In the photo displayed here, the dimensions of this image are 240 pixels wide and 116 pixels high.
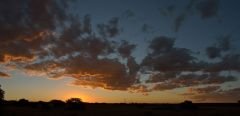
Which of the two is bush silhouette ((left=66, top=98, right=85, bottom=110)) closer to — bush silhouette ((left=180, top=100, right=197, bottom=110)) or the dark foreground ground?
the dark foreground ground

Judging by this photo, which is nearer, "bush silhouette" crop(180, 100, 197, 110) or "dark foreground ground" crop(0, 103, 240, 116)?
"dark foreground ground" crop(0, 103, 240, 116)

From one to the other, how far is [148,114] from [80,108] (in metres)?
39.9

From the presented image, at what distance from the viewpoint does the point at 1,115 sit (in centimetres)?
7175

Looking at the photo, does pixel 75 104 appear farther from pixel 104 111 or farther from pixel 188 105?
pixel 188 105

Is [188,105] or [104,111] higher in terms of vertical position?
[188,105]

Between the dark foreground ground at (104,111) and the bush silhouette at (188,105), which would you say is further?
the bush silhouette at (188,105)

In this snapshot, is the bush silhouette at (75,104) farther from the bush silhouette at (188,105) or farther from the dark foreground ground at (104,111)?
the bush silhouette at (188,105)

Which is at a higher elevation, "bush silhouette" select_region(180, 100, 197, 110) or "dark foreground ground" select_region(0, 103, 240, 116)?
"bush silhouette" select_region(180, 100, 197, 110)

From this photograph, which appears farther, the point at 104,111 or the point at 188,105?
the point at 188,105

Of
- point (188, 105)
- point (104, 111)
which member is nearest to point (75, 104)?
point (104, 111)

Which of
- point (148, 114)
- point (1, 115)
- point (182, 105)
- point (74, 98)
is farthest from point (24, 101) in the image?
point (1, 115)

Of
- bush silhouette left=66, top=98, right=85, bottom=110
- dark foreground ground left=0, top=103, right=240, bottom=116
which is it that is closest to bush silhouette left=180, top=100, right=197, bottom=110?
dark foreground ground left=0, top=103, right=240, bottom=116

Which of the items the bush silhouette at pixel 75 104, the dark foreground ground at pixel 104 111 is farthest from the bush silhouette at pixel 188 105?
the bush silhouette at pixel 75 104

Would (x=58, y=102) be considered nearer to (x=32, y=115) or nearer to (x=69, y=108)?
(x=69, y=108)
